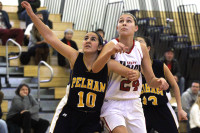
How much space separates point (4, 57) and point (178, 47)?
14.7ft

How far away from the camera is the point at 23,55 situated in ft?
32.1

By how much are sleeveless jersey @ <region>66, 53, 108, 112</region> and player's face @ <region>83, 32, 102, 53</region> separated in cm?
24

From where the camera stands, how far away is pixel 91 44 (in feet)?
15.3

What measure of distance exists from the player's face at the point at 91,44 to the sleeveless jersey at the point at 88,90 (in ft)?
0.78

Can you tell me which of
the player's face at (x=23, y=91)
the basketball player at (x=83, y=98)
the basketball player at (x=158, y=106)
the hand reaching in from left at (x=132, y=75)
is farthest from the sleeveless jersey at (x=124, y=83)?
the player's face at (x=23, y=91)

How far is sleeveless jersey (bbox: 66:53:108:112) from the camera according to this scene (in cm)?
452

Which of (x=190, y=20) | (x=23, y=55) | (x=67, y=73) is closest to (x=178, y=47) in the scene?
(x=190, y=20)

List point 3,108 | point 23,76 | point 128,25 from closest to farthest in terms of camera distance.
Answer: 1. point 128,25
2. point 3,108
3. point 23,76

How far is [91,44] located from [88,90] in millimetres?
490

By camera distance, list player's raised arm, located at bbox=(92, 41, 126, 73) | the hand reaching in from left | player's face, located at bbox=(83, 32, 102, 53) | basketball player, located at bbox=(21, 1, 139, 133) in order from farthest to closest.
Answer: player's face, located at bbox=(83, 32, 102, 53) → basketball player, located at bbox=(21, 1, 139, 133) → the hand reaching in from left → player's raised arm, located at bbox=(92, 41, 126, 73)

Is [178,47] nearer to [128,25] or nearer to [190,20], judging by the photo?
[190,20]

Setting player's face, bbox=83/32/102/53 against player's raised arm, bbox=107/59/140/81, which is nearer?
player's raised arm, bbox=107/59/140/81

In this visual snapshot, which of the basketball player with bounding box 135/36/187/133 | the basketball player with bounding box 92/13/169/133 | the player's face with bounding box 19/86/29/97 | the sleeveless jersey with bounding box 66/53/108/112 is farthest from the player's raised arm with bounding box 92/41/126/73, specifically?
the player's face with bounding box 19/86/29/97

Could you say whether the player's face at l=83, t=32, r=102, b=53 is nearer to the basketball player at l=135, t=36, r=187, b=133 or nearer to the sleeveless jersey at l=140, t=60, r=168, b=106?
the basketball player at l=135, t=36, r=187, b=133
